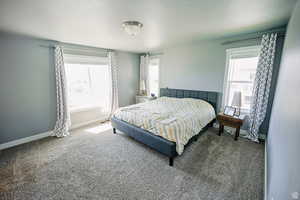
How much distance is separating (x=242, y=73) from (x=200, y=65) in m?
1.07

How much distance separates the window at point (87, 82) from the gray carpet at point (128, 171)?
4.70 feet

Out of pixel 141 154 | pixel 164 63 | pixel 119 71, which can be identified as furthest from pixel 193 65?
pixel 141 154

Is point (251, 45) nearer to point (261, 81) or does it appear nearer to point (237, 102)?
point (261, 81)

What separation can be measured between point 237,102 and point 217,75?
0.90 metres

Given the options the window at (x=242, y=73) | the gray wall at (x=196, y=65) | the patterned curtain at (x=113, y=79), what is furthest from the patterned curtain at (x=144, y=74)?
the window at (x=242, y=73)

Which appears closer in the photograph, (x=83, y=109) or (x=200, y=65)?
(x=200, y=65)

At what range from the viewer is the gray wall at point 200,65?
9.95ft

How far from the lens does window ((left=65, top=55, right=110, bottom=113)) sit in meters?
3.80

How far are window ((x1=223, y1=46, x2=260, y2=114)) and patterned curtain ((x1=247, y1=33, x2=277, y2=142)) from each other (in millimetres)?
224

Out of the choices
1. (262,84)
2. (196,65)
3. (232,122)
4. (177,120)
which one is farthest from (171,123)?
(196,65)

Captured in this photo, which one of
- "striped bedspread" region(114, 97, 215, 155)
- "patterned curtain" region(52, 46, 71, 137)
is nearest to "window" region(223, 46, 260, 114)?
"striped bedspread" region(114, 97, 215, 155)

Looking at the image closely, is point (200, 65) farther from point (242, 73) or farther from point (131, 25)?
point (131, 25)

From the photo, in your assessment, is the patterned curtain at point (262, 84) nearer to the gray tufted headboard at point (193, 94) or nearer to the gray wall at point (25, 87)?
the gray tufted headboard at point (193, 94)

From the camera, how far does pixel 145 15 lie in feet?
6.39
